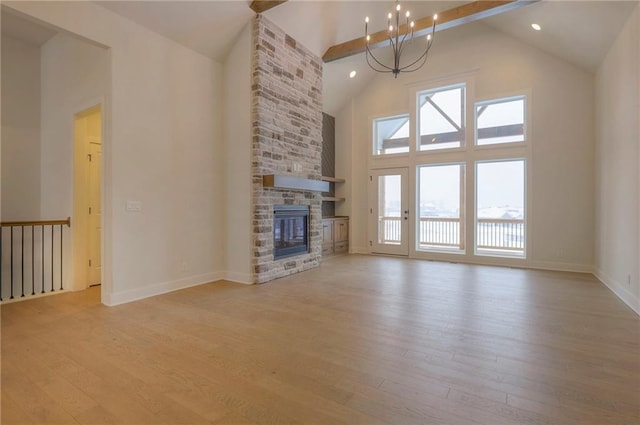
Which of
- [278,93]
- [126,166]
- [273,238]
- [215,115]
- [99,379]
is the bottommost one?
[99,379]

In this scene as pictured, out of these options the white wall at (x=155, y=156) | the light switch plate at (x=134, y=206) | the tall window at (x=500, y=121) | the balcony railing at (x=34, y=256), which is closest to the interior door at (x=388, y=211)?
the tall window at (x=500, y=121)

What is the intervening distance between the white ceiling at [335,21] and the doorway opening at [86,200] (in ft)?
Result: 5.43

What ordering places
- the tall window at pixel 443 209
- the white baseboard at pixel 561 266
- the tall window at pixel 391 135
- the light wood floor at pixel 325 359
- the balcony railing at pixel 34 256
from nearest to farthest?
the light wood floor at pixel 325 359
the balcony railing at pixel 34 256
the white baseboard at pixel 561 266
the tall window at pixel 391 135
the tall window at pixel 443 209

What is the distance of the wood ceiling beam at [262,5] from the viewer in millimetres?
4331

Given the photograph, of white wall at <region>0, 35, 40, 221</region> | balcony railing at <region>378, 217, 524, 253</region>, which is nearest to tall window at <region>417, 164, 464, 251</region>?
balcony railing at <region>378, 217, 524, 253</region>

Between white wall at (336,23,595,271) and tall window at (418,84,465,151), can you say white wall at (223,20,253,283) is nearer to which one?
tall window at (418,84,465,151)

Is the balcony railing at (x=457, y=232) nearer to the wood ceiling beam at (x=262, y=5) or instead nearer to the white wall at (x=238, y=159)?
the white wall at (x=238, y=159)

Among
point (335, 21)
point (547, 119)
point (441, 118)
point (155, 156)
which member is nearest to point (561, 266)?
point (547, 119)

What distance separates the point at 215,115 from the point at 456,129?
5.00 meters

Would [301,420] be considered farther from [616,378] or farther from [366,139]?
[366,139]

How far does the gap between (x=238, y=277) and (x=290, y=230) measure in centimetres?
118

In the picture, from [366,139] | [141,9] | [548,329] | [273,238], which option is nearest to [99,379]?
[273,238]

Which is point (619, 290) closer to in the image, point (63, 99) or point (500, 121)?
point (500, 121)

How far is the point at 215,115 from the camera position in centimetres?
491
